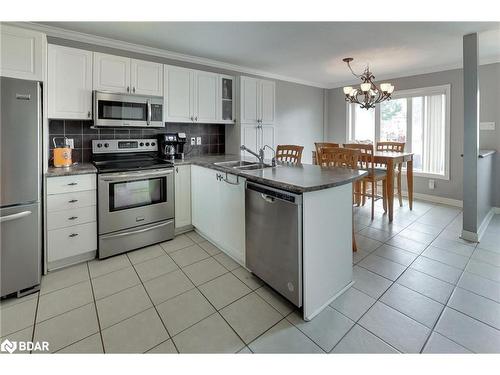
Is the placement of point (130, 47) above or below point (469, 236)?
above

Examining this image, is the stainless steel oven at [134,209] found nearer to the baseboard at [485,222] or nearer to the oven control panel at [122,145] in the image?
the oven control panel at [122,145]

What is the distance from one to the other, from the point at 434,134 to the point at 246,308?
4581 millimetres

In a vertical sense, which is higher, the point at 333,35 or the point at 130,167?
the point at 333,35

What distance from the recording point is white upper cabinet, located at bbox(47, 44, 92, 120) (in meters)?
2.41

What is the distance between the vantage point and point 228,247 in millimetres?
2461

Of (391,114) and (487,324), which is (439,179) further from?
(487,324)

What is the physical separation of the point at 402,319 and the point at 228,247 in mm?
1479

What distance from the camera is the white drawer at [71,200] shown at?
222cm

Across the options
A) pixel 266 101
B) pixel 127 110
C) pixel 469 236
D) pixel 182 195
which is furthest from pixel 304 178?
pixel 266 101

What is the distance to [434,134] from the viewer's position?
14.6 ft

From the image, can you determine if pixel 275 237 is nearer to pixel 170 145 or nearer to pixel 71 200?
pixel 71 200

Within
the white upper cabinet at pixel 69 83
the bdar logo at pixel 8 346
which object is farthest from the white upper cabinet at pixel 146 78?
the bdar logo at pixel 8 346

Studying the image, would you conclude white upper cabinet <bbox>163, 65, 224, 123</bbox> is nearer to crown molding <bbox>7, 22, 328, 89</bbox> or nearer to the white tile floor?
crown molding <bbox>7, 22, 328, 89</bbox>
